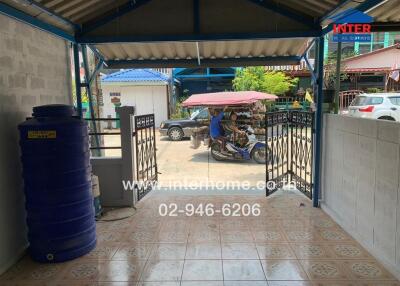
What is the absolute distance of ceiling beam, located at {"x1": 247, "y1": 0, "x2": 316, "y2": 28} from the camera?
14.8 feet

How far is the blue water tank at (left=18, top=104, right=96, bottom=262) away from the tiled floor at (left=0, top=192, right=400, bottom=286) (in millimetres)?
193

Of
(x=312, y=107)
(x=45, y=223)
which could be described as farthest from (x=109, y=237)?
(x=312, y=107)

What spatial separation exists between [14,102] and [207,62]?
11.7 feet

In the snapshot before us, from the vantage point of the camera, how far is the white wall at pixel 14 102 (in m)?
3.23

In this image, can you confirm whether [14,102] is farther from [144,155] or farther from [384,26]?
[384,26]

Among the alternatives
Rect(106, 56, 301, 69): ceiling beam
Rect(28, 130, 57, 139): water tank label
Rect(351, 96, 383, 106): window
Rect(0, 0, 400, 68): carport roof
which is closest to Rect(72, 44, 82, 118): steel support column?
Rect(0, 0, 400, 68): carport roof

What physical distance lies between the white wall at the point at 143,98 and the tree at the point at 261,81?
12.2ft

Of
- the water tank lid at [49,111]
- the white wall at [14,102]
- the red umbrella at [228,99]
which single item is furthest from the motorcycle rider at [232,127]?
the water tank lid at [49,111]

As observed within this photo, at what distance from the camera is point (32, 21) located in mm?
3631

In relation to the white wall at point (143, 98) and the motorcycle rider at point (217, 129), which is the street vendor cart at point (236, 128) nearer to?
the motorcycle rider at point (217, 129)

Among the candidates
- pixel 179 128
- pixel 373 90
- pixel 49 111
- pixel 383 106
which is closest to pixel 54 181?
pixel 49 111

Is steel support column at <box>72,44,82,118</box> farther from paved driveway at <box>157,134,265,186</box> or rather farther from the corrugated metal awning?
paved driveway at <box>157,134,265,186</box>

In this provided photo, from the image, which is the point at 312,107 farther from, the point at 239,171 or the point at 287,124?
the point at 239,171

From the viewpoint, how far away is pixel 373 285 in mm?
2887
